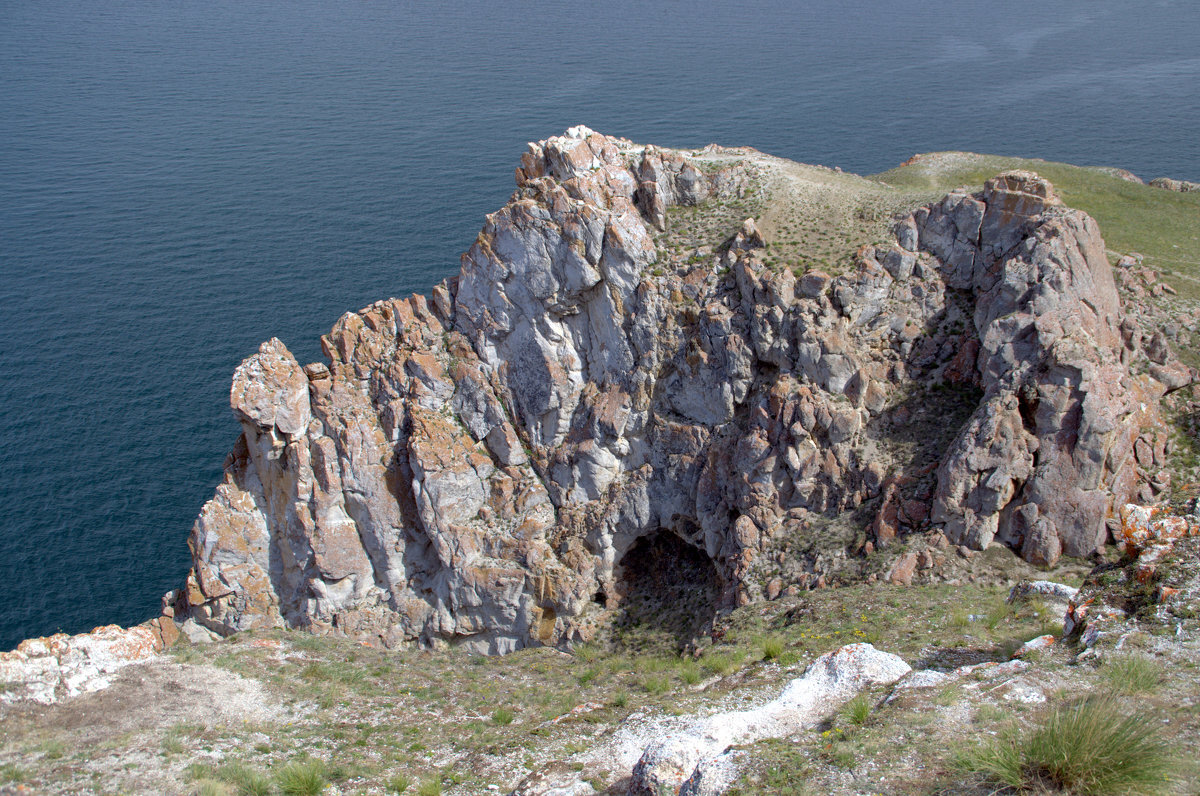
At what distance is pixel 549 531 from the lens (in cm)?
4162

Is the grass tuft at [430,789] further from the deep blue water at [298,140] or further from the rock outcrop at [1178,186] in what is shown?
the rock outcrop at [1178,186]

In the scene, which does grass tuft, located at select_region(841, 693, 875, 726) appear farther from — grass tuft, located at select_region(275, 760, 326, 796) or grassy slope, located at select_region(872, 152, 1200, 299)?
grassy slope, located at select_region(872, 152, 1200, 299)

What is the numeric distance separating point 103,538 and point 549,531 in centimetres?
3002

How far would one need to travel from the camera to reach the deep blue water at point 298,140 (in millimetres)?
54031

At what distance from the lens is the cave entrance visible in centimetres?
3709

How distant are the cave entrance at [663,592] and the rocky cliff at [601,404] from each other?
471mm

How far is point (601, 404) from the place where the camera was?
4134 centimetres

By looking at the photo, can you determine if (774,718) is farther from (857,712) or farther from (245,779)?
(245,779)

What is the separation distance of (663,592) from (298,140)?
8887 cm

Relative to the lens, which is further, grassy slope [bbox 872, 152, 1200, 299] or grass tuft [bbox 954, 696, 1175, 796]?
grassy slope [bbox 872, 152, 1200, 299]

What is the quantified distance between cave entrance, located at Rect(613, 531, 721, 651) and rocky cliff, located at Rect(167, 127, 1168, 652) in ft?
1.54

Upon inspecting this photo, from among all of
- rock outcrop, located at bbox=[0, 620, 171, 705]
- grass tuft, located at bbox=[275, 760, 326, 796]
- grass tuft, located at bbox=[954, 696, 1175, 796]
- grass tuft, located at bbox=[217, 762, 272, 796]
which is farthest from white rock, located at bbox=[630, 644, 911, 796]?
rock outcrop, located at bbox=[0, 620, 171, 705]

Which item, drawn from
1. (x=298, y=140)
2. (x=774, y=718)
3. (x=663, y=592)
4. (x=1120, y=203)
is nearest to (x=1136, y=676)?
(x=774, y=718)

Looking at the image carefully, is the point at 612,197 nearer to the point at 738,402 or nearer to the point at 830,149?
the point at 738,402
